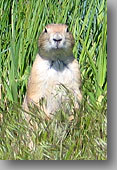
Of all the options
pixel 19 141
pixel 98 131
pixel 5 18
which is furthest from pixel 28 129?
pixel 5 18

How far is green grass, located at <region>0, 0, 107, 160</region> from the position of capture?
16.4 ft

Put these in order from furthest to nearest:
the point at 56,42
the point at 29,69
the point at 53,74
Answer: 1. the point at 29,69
2. the point at 53,74
3. the point at 56,42

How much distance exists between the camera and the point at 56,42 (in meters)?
4.98

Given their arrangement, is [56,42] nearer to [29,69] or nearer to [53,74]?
[53,74]

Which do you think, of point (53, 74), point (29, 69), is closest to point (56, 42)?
point (53, 74)

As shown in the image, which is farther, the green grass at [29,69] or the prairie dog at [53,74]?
the prairie dog at [53,74]

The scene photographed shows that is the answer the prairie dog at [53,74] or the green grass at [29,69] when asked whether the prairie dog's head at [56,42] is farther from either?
the green grass at [29,69]

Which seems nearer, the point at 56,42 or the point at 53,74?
the point at 56,42

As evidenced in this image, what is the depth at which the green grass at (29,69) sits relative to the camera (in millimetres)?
5008

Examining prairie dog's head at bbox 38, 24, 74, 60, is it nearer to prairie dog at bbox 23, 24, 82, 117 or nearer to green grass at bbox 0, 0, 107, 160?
prairie dog at bbox 23, 24, 82, 117

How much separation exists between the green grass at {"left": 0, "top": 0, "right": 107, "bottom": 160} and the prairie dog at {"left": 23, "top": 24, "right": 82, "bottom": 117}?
75mm

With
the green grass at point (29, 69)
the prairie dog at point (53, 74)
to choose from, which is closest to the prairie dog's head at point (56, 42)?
the prairie dog at point (53, 74)

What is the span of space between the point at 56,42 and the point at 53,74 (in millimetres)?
266

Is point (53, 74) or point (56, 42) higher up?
point (56, 42)
